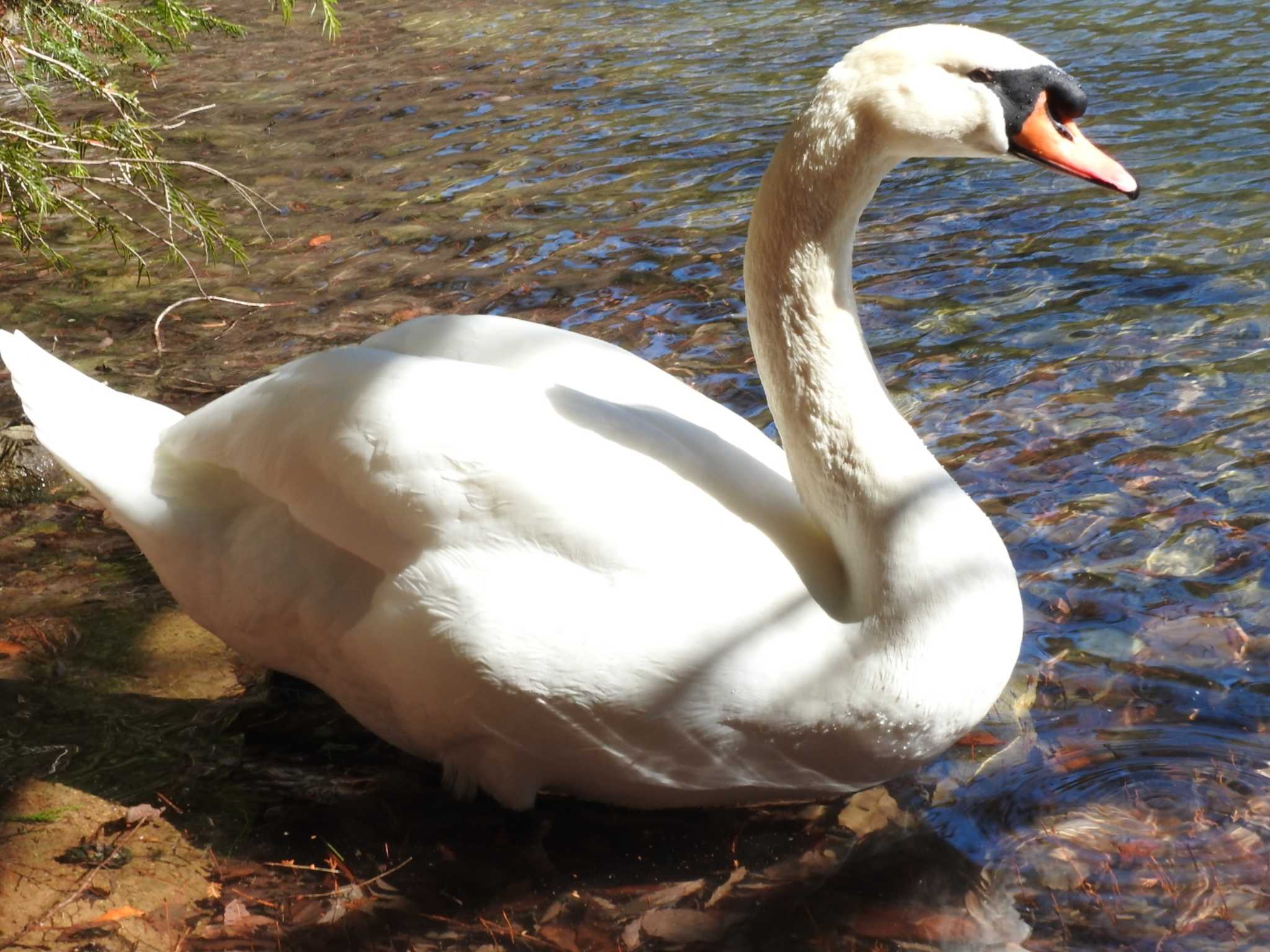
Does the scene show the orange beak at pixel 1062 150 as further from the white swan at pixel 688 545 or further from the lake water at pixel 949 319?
the lake water at pixel 949 319

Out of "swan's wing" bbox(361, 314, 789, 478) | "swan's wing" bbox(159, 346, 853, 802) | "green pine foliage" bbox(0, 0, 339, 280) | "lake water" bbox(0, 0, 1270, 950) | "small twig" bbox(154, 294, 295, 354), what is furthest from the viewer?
"small twig" bbox(154, 294, 295, 354)

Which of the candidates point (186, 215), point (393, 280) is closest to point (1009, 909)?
point (186, 215)

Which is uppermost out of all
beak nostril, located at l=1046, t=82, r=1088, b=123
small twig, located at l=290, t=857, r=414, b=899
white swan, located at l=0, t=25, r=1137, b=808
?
beak nostril, located at l=1046, t=82, r=1088, b=123

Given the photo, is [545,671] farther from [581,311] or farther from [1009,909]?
[581,311]

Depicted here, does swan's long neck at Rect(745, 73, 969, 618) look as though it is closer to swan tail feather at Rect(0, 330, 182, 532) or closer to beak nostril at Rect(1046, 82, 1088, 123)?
beak nostril at Rect(1046, 82, 1088, 123)

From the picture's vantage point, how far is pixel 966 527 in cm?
303

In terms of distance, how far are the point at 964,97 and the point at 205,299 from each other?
14.5 ft

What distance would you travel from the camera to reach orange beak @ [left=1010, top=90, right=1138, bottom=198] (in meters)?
2.97

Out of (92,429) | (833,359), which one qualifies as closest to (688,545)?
(833,359)

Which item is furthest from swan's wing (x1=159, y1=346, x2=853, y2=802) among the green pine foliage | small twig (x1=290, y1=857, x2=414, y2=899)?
the green pine foliage

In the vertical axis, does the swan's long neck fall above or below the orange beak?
below

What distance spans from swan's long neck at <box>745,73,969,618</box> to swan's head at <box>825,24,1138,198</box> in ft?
0.18

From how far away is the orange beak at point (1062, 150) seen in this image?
2.97 m

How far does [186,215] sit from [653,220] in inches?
110
